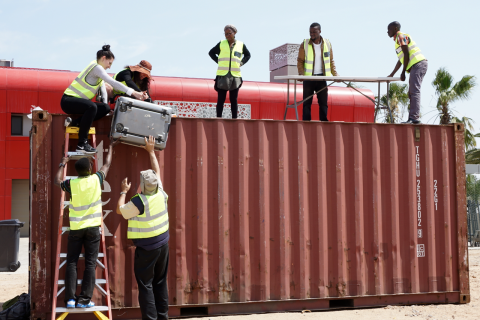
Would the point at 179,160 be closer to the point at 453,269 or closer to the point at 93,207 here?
the point at 93,207

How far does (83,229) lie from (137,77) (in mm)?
2100

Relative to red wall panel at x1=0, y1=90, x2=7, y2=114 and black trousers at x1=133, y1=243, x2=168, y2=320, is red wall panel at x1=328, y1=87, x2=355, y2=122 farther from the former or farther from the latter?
black trousers at x1=133, y1=243, x2=168, y2=320

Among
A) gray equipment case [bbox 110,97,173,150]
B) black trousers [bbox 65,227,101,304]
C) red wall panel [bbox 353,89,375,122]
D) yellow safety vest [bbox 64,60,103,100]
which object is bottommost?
black trousers [bbox 65,227,101,304]

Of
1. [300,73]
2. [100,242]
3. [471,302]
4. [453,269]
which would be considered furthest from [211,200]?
[471,302]

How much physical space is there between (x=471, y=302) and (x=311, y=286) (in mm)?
2628

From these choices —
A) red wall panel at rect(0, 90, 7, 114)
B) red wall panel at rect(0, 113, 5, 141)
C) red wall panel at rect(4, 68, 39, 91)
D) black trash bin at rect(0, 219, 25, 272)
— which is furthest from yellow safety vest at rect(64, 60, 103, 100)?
red wall panel at rect(0, 113, 5, 141)

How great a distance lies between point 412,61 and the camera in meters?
7.51

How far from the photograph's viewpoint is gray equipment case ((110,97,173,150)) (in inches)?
228

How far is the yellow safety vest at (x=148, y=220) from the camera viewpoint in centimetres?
528

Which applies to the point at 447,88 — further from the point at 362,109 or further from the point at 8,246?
the point at 8,246

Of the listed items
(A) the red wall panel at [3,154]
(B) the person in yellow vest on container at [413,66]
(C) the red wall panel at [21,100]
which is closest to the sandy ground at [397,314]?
(B) the person in yellow vest on container at [413,66]

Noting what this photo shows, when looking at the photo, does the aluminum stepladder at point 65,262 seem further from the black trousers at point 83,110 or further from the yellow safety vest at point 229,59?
the yellow safety vest at point 229,59

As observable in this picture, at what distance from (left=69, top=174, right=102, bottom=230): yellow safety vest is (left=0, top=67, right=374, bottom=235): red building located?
9959mm

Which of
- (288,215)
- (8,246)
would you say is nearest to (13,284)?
(8,246)
